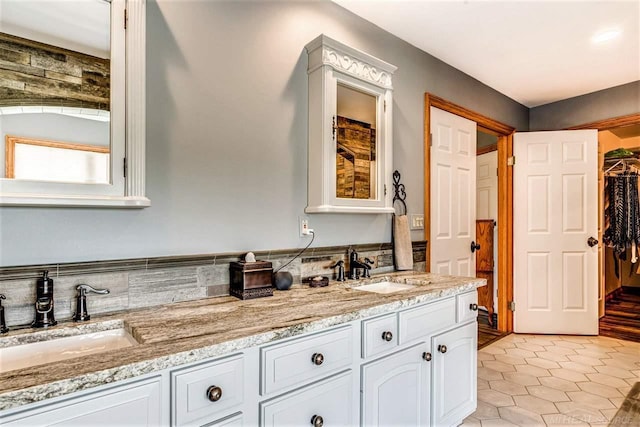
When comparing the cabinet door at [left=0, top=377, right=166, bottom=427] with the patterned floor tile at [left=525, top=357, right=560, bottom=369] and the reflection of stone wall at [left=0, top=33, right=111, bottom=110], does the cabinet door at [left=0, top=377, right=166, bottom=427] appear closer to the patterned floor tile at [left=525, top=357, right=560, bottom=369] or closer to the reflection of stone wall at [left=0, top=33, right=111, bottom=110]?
the reflection of stone wall at [left=0, top=33, right=111, bottom=110]

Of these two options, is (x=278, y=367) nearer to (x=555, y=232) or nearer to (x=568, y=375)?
(x=568, y=375)

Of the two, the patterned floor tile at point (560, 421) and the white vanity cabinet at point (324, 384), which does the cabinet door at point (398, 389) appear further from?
the patterned floor tile at point (560, 421)

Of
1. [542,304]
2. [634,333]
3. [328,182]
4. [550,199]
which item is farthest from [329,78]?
[634,333]

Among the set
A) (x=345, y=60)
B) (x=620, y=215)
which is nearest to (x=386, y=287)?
(x=345, y=60)

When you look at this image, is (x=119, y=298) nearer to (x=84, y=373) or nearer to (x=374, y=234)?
(x=84, y=373)

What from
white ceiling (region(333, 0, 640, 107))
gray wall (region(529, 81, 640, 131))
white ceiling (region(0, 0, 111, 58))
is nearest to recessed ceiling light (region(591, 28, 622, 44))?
white ceiling (region(333, 0, 640, 107))

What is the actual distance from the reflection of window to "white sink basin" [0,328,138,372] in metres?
0.54

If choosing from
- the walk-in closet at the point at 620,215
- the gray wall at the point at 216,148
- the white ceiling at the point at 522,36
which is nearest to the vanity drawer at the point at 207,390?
the gray wall at the point at 216,148

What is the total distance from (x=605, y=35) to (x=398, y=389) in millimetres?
2906

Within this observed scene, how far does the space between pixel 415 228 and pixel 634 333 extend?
117 inches

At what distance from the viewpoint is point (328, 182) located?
6.60 ft

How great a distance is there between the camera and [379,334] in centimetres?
155

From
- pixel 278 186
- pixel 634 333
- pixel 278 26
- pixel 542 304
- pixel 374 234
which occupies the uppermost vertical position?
pixel 278 26

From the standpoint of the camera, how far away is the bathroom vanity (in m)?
0.87
